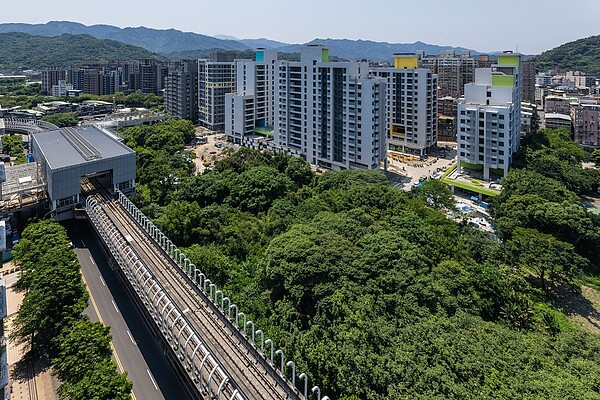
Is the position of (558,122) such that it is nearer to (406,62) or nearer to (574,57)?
(406,62)

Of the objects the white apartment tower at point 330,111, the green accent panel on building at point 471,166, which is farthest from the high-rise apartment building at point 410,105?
the white apartment tower at point 330,111

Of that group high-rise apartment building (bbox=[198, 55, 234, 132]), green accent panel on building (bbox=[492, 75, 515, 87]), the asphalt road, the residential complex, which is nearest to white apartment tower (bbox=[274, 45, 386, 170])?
the residential complex

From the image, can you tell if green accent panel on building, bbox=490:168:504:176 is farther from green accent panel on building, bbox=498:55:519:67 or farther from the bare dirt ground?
the bare dirt ground

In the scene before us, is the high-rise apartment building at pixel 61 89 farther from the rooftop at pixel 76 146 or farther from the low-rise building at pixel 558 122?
the low-rise building at pixel 558 122

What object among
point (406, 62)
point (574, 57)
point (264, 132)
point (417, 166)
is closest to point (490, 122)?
point (417, 166)

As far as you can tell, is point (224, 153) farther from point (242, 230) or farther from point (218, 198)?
point (242, 230)

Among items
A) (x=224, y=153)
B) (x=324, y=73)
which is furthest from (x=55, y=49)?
(x=324, y=73)
